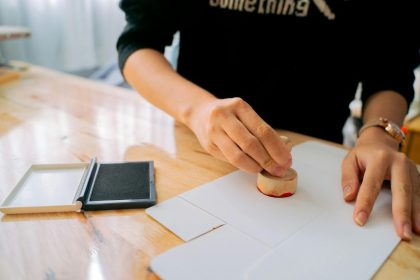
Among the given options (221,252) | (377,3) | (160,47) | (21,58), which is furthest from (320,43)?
(21,58)

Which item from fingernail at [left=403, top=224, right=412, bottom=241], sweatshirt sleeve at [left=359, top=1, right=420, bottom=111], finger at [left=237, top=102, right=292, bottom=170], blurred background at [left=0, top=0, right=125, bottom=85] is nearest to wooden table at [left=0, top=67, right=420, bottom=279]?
fingernail at [left=403, top=224, right=412, bottom=241]

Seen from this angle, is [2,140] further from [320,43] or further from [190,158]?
[320,43]

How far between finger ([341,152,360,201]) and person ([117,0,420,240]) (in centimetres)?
2

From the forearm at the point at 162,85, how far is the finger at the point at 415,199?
1.11 feet

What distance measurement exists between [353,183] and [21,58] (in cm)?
165

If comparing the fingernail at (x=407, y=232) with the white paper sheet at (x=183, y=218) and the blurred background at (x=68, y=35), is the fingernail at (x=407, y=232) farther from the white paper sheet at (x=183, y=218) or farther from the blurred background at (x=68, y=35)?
the blurred background at (x=68, y=35)

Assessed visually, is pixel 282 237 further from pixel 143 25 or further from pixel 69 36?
pixel 69 36

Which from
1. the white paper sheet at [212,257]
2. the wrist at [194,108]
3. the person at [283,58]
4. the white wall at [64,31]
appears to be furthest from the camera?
the white wall at [64,31]

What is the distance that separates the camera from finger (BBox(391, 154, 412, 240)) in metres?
0.42

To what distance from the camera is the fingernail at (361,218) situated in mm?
431

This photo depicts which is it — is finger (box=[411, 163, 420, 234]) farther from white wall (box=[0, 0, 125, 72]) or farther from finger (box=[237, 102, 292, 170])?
white wall (box=[0, 0, 125, 72])

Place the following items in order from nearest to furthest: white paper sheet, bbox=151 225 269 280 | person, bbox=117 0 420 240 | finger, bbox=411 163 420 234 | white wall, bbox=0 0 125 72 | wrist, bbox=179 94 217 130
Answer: white paper sheet, bbox=151 225 269 280
finger, bbox=411 163 420 234
wrist, bbox=179 94 217 130
person, bbox=117 0 420 240
white wall, bbox=0 0 125 72

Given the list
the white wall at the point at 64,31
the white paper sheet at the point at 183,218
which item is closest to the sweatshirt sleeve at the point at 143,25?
the white paper sheet at the point at 183,218

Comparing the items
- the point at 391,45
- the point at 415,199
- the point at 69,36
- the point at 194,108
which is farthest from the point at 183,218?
the point at 69,36
